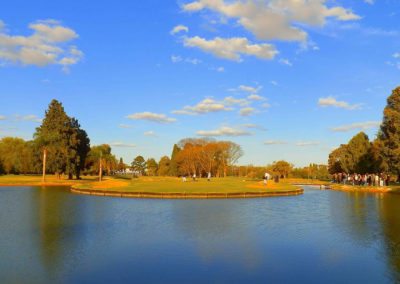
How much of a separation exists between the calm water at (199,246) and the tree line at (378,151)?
25969 millimetres

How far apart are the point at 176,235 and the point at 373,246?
9.37 m

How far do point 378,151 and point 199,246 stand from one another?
52066 millimetres

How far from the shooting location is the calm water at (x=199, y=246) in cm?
1377

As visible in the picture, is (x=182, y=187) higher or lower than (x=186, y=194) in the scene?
higher

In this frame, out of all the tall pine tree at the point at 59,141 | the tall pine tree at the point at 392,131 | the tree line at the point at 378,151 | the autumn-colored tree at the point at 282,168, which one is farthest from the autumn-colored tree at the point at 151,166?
the tall pine tree at the point at 392,131

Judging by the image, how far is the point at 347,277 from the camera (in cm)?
1359

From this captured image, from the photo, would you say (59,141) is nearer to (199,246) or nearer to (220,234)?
(220,234)

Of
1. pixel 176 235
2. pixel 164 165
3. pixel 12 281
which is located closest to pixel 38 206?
pixel 176 235

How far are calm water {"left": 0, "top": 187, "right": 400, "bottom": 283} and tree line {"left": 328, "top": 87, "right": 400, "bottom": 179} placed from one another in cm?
2597

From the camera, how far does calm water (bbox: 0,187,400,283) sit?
1377 cm

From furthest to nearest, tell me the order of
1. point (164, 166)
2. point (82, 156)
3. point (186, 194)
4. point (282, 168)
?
1. point (164, 166)
2. point (282, 168)
3. point (82, 156)
4. point (186, 194)

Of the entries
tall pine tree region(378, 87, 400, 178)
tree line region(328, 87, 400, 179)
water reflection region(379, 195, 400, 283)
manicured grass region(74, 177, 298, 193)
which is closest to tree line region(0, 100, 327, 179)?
manicured grass region(74, 177, 298, 193)

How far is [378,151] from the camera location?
2458 inches

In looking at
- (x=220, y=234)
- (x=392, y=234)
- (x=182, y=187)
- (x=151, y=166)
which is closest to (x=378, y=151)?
(x=182, y=187)
